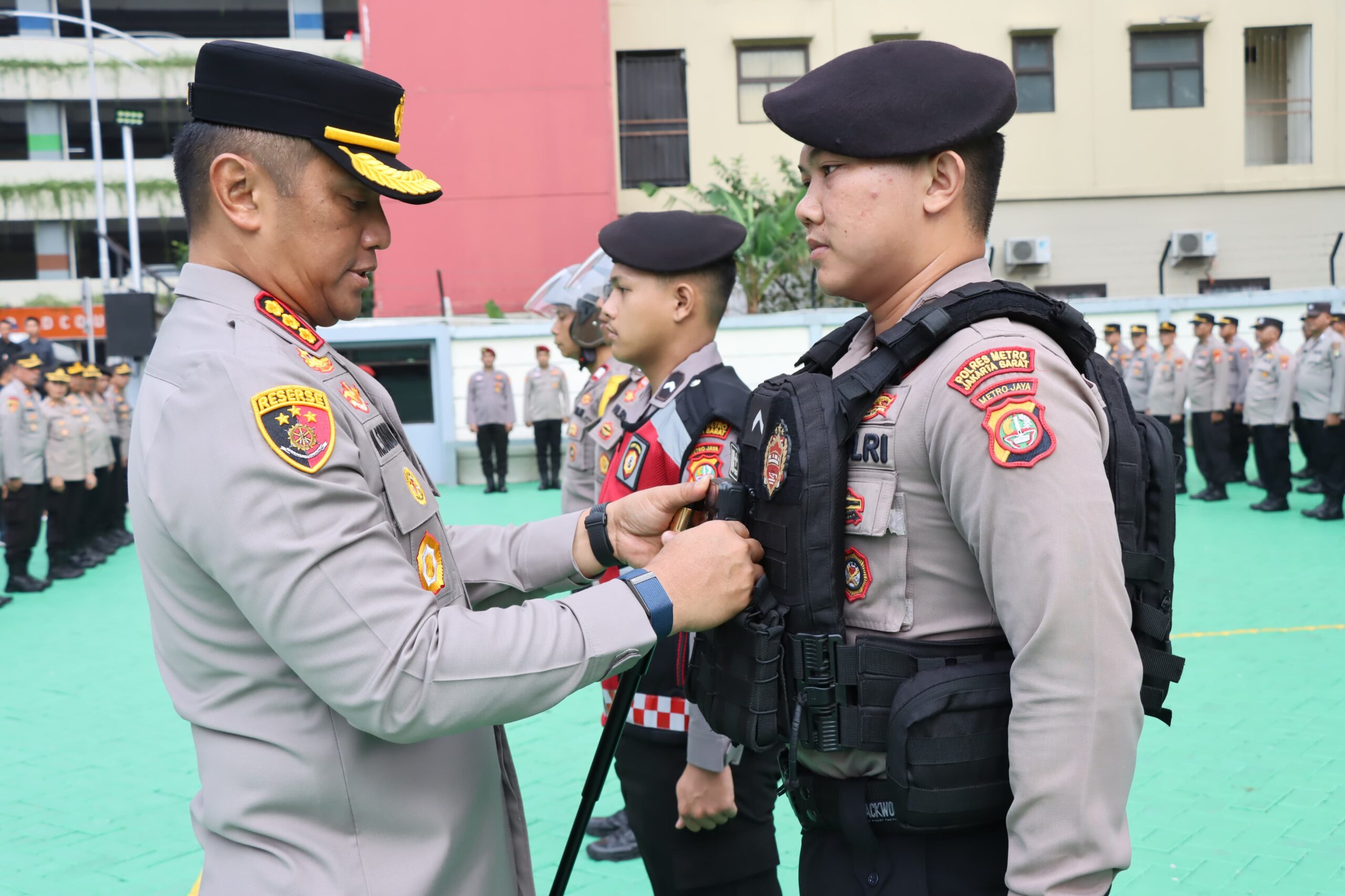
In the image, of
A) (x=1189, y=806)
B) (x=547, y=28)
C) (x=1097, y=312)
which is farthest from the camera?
(x=547, y=28)

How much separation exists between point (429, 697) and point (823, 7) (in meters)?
22.7

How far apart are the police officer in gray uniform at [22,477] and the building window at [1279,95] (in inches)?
881

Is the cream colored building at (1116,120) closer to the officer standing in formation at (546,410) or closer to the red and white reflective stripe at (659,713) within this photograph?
the officer standing in formation at (546,410)

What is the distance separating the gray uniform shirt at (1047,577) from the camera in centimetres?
150

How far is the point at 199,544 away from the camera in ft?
4.89

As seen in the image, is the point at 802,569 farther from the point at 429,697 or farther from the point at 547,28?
the point at 547,28

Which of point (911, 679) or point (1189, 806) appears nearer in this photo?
point (911, 679)

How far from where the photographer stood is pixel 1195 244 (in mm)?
21250

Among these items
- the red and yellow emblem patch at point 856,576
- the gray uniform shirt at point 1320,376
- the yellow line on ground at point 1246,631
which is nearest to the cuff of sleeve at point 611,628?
the red and yellow emblem patch at point 856,576

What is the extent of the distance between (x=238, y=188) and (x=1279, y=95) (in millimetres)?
25950

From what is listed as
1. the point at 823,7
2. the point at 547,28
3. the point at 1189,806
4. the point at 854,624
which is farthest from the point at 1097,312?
the point at 854,624

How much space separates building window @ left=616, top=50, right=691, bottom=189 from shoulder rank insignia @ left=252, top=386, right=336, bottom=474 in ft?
69.1

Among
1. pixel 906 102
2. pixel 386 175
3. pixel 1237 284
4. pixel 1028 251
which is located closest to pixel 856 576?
pixel 906 102

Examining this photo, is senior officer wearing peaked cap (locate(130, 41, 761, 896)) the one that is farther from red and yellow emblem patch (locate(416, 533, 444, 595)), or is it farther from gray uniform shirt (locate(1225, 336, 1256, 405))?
gray uniform shirt (locate(1225, 336, 1256, 405))
